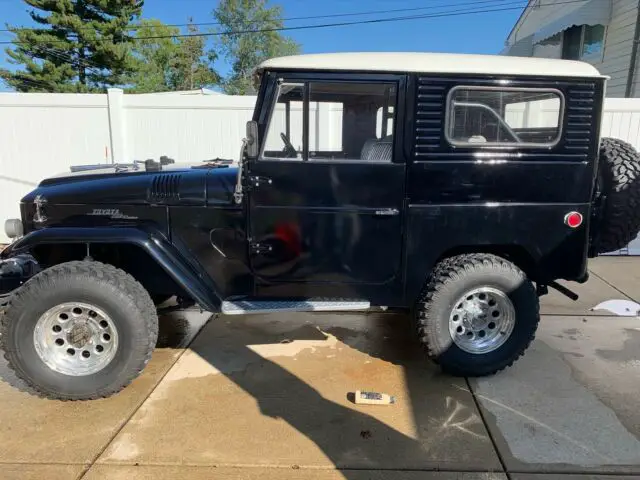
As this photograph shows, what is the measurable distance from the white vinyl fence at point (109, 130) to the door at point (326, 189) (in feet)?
14.5

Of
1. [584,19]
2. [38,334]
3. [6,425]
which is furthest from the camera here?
[584,19]

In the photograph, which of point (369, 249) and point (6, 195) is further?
point (6, 195)

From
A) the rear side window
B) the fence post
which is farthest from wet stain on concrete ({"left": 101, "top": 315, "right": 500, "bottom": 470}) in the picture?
the fence post

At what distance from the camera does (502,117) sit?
136 inches

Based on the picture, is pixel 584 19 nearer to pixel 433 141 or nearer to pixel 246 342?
pixel 433 141

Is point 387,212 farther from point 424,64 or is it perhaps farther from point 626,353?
point 626,353

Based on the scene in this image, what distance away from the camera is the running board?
3514mm

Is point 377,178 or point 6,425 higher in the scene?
point 377,178

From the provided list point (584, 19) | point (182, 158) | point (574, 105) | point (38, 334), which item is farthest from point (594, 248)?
point (584, 19)

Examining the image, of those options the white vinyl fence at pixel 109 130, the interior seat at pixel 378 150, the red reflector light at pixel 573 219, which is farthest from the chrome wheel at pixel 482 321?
the white vinyl fence at pixel 109 130

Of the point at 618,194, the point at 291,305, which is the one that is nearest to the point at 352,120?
the point at 291,305

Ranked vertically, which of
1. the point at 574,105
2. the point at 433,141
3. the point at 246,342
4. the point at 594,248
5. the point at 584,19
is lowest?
the point at 246,342

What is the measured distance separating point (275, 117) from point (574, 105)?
2.11 m

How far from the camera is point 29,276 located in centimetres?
362
